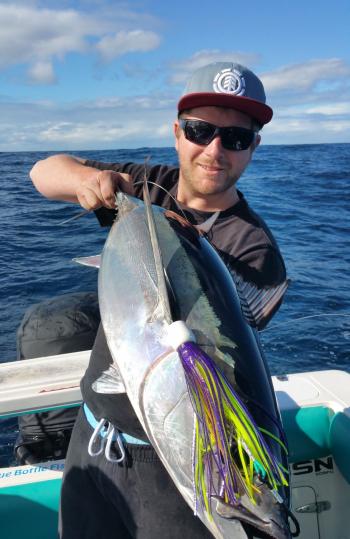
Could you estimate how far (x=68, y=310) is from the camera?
3232 mm

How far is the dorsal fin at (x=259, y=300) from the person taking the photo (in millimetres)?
1643

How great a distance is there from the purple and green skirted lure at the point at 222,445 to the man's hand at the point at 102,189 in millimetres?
948

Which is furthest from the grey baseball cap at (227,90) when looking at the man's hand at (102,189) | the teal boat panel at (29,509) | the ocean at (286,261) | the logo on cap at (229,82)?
the teal boat panel at (29,509)

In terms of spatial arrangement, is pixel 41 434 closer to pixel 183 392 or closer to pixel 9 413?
pixel 9 413

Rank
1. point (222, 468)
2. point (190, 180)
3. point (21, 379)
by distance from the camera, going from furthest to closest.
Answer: point (21, 379)
point (190, 180)
point (222, 468)

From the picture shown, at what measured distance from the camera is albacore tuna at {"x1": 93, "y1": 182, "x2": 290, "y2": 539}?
117 cm

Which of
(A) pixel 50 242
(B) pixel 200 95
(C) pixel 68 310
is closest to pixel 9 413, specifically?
(C) pixel 68 310

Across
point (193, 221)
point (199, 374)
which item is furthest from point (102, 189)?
point (199, 374)

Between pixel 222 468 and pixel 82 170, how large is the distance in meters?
1.54

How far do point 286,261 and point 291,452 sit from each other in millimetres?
7277

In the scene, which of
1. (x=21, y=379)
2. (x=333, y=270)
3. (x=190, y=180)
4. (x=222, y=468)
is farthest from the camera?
(x=333, y=270)

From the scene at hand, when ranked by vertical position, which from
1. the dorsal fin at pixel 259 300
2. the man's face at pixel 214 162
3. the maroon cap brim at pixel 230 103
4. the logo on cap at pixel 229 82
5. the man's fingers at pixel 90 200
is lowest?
the dorsal fin at pixel 259 300

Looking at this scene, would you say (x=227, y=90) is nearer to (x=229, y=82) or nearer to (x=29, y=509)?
(x=229, y=82)

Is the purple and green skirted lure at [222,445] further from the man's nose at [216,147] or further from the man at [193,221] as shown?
the man's nose at [216,147]
